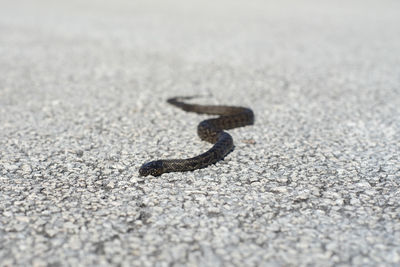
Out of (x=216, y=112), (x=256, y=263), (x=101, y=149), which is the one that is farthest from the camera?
(x=216, y=112)

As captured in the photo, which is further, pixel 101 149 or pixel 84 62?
pixel 84 62

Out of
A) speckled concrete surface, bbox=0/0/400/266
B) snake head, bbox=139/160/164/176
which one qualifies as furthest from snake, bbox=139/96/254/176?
speckled concrete surface, bbox=0/0/400/266

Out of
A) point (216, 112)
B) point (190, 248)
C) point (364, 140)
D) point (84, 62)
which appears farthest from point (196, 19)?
point (190, 248)

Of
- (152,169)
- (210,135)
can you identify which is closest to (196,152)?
(210,135)

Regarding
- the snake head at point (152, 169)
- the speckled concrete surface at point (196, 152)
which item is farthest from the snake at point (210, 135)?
the speckled concrete surface at point (196, 152)

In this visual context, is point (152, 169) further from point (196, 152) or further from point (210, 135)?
point (210, 135)

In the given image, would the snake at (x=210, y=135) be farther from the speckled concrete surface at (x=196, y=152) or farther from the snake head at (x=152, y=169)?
the speckled concrete surface at (x=196, y=152)

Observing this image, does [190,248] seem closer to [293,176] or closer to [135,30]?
[293,176]

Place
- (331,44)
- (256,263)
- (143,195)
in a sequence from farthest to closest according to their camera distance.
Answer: (331,44) < (143,195) < (256,263)
